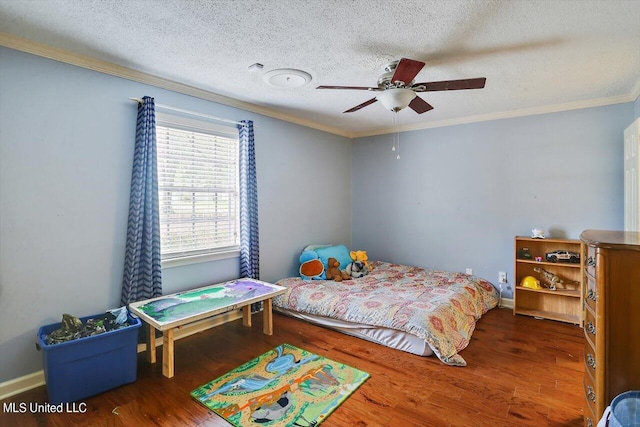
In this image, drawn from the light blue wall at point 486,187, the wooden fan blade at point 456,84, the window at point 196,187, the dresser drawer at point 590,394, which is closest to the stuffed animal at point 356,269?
the light blue wall at point 486,187

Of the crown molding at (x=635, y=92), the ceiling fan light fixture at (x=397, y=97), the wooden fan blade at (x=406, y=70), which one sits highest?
the crown molding at (x=635, y=92)

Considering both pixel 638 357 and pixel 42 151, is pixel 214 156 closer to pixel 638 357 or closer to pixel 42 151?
pixel 42 151

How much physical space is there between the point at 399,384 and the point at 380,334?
65 cm

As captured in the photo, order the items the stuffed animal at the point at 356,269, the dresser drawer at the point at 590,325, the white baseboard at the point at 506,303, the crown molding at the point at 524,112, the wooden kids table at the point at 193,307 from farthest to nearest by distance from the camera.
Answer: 1. the stuffed animal at the point at 356,269
2. the white baseboard at the point at 506,303
3. the crown molding at the point at 524,112
4. the wooden kids table at the point at 193,307
5. the dresser drawer at the point at 590,325

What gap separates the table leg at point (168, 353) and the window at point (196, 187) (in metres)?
0.85

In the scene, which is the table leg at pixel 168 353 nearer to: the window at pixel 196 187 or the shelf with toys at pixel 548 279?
the window at pixel 196 187

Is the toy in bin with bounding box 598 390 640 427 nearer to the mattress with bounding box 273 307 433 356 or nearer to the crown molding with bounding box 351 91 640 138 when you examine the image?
the mattress with bounding box 273 307 433 356

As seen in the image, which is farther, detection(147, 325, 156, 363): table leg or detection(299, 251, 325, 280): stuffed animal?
detection(299, 251, 325, 280): stuffed animal

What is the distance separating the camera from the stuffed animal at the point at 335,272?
3975mm

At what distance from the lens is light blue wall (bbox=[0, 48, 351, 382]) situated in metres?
2.14

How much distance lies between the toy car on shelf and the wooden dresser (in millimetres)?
2325

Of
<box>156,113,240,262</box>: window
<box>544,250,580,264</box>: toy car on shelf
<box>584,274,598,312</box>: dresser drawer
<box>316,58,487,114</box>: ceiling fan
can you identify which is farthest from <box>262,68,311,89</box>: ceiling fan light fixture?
<box>544,250,580,264</box>: toy car on shelf

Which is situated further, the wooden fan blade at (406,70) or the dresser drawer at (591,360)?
the wooden fan blade at (406,70)

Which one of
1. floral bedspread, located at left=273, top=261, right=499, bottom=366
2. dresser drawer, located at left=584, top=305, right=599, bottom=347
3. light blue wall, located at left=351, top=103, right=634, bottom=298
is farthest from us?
light blue wall, located at left=351, top=103, right=634, bottom=298
